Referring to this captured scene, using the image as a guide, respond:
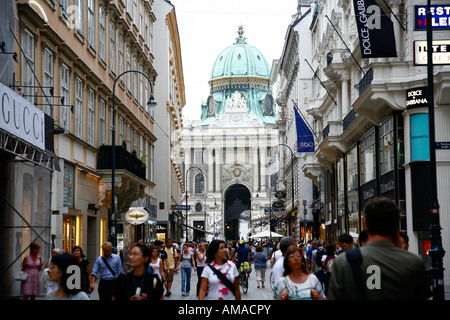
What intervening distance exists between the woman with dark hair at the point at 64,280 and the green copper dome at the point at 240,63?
436 feet

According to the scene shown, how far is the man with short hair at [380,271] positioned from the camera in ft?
15.6

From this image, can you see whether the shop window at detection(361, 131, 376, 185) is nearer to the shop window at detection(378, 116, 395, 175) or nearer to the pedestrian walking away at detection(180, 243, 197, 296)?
the shop window at detection(378, 116, 395, 175)

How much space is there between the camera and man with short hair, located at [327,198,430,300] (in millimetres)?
4750

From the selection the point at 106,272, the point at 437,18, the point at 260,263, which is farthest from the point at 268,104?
the point at 106,272

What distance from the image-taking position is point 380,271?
481 centimetres

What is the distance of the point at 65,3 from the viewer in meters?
25.7

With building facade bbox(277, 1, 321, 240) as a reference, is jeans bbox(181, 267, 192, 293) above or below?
below

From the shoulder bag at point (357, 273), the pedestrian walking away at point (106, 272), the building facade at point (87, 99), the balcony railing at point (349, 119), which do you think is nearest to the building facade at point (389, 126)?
the balcony railing at point (349, 119)

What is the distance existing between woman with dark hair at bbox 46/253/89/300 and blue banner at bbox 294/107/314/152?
36.4 metres

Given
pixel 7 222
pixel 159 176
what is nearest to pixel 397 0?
pixel 7 222

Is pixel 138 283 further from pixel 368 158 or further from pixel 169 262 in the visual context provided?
pixel 368 158

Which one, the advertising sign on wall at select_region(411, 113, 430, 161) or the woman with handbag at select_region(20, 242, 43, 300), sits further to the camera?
the advertising sign on wall at select_region(411, 113, 430, 161)

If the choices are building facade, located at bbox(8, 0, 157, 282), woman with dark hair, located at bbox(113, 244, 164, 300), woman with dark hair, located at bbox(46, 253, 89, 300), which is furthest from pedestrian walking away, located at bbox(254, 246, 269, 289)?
woman with dark hair, located at bbox(46, 253, 89, 300)
